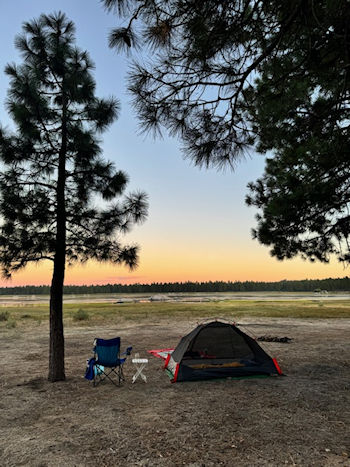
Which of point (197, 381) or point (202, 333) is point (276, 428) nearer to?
point (197, 381)

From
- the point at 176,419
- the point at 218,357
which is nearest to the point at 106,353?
the point at 176,419

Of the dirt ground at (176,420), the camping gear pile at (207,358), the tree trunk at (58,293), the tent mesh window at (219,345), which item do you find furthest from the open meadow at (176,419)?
the tent mesh window at (219,345)

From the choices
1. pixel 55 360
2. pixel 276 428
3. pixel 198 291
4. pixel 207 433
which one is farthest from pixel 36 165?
pixel 198 291

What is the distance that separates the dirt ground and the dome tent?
0.27 meters

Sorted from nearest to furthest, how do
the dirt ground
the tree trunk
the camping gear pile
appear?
the dirt ground → the camping gear pile → the tree trunk

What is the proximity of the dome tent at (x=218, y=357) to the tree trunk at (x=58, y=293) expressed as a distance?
2.64 metres

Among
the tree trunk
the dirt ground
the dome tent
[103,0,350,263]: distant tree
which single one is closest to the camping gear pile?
the dome tent

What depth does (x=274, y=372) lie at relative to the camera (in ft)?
24.7

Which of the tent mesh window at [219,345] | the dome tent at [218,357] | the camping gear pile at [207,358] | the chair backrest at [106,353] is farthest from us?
the tent mesh window at [219,345]

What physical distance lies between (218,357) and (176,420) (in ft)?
10.8

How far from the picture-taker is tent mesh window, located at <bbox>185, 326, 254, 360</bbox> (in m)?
8.11

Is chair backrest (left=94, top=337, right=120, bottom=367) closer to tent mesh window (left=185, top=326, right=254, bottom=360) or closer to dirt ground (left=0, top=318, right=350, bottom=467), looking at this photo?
dirt ground (left=0, top=318, right=350, bottom=467)

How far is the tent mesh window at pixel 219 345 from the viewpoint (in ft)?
26.6

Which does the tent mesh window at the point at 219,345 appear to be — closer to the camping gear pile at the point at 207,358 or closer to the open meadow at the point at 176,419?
the camping gear pile at the point at 207,358
